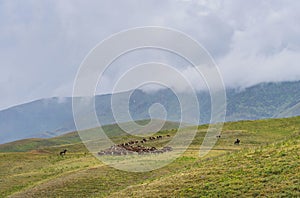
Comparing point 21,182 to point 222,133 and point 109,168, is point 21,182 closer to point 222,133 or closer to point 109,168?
point 109,168

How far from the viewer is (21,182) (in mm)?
58656

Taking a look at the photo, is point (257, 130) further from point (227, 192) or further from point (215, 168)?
point (227, 192)

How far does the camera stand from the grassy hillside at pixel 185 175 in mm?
30453

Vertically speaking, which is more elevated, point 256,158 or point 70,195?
point 256,158

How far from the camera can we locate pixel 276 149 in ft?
128

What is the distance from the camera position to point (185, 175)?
37000 millimetres

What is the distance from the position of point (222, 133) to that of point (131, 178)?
47.6 m

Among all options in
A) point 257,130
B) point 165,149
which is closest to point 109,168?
point 165,149

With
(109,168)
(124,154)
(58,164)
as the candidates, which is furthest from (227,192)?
(58,164)

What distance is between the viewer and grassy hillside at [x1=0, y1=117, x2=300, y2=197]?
99.9 feet

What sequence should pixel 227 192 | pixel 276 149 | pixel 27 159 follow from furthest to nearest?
pixel 27 159, pixel 276 149, pixel 227 192

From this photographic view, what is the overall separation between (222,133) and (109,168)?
148 ft

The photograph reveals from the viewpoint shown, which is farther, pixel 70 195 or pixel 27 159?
pixel 27 159

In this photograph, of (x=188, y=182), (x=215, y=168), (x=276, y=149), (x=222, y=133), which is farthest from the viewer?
(x=222, y=133)
